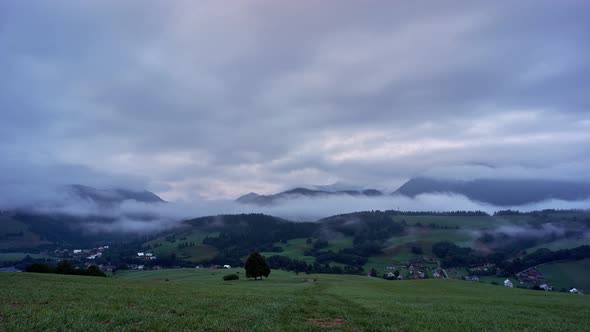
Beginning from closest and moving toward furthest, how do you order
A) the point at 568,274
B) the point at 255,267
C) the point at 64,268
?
the point at 64,268
the point at 255,267
the point at 568,274

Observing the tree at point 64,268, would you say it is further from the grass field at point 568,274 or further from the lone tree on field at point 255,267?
the grass field at point 568,274

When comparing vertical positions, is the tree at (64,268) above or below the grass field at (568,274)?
above

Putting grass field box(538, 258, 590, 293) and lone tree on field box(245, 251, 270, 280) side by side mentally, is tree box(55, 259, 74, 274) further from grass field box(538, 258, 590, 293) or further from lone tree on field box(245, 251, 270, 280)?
grass field box(538, 258, 590, 293)

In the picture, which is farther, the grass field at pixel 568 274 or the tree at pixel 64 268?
the grass field at pixel 568 274

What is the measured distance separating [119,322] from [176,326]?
2.84 meters

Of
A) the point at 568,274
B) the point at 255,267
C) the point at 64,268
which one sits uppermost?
the point at 64,268

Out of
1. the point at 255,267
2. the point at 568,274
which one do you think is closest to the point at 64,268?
the point at 255,267

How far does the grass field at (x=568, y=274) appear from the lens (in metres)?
148

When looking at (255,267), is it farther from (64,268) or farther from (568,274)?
(568,274)

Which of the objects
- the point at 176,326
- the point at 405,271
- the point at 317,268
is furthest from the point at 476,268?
the point at 176,326

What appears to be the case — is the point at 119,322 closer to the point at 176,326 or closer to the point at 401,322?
the point at 176,326

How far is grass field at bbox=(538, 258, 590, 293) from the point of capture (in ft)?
485

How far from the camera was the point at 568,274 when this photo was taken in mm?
161375

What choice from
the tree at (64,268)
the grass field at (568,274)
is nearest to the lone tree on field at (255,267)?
the tree at (64,268)
